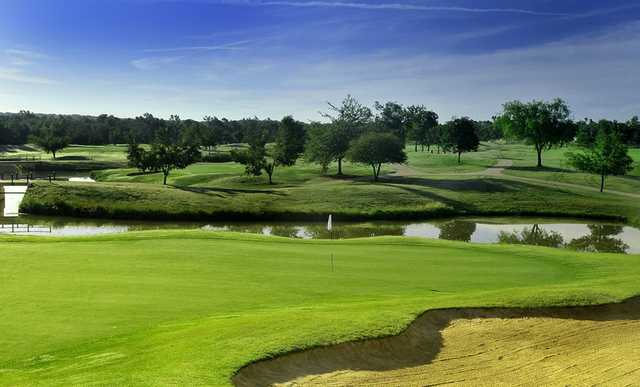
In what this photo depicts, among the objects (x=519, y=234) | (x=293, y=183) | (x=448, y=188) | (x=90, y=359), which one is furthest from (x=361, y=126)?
(x=90, y=359)

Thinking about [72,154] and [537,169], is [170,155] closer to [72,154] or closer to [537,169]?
[537,169]

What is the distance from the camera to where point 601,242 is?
43.2 metres

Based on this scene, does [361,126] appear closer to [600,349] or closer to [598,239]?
[598,239]

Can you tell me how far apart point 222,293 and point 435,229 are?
108 feet

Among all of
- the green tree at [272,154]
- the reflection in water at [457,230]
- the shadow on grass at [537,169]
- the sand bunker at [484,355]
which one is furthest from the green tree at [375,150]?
the sand bunker at [484,355]

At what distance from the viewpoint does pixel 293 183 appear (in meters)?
77.3

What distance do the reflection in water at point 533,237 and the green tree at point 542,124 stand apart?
45.4 metres

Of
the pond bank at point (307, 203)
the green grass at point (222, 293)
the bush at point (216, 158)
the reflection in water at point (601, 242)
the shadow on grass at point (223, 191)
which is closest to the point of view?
the green grass at point (222, 293)

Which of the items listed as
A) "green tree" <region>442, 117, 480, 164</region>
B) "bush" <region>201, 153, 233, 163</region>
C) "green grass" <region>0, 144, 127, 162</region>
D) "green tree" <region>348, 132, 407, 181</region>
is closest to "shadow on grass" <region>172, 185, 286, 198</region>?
"green tree" <region>348, 132, 407, 181</region>

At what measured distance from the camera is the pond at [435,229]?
144 ft

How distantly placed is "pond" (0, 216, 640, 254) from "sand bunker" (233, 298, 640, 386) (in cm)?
2550

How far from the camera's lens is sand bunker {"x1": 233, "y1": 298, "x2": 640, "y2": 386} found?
42.5 ft

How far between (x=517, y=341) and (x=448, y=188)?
175 feet

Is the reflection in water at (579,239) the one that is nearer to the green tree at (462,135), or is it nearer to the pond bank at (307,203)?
the pond bank at (307,203)
